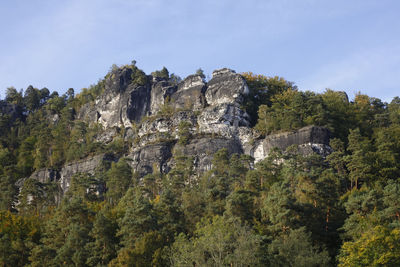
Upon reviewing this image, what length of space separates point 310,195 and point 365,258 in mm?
11200

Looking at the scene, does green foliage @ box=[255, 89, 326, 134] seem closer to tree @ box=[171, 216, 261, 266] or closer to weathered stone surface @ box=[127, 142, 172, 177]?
weathered stone surface @ box=[127, 142, 172, 177]

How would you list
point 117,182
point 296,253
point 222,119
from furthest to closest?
point 222,119
point 117,182
point 296,253

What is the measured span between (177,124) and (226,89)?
34.5ft

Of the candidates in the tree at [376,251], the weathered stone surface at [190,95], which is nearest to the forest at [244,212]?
the tree at [376,251]

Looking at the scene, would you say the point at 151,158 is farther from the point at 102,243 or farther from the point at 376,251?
the point at 376,251

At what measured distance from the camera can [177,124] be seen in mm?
78250

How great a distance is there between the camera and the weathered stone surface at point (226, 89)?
79.2 m

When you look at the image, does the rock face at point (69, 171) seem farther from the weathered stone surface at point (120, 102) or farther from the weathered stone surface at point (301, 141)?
the weathered stone surface at point (301, 141)

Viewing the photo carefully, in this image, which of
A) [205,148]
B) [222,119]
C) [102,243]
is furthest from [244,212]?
[222,119]

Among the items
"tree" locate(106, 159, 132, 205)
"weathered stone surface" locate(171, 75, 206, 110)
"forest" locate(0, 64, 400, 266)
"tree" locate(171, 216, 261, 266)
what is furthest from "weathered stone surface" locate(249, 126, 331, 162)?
"tree" locate(171, 216, 261, 266)

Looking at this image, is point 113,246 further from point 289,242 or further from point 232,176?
point 232,176

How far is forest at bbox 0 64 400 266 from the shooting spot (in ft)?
115

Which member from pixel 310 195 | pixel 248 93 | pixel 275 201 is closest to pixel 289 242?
pixel 275 201

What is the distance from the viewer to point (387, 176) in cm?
5562
